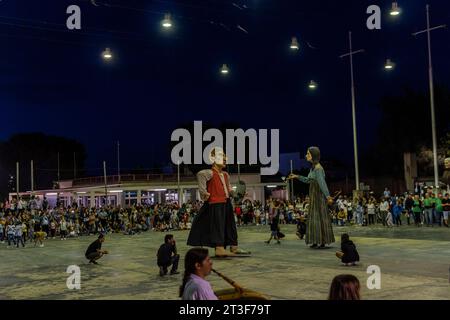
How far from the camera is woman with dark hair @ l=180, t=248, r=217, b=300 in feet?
15.6

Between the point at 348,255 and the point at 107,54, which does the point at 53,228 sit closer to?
the point at 107,54

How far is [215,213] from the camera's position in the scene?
41.0ft

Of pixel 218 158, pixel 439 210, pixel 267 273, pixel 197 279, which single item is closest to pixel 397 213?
pixel 439 210

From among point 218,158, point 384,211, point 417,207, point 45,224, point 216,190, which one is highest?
point 218,158

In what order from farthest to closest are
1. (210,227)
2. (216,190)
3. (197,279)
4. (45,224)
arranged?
(45,224) < (216,190) < (210,227) < (197,279)

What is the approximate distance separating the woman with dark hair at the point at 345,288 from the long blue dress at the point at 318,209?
10633mm

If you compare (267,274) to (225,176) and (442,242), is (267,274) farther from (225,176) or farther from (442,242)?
(442,242)

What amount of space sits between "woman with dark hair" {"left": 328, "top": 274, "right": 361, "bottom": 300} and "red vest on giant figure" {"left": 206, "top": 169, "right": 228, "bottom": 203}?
28.3 ft

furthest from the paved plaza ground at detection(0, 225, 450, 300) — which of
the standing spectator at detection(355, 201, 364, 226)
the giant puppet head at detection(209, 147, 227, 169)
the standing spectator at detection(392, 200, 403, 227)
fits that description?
the standing spectator at detection(355, 201, 364, 226)

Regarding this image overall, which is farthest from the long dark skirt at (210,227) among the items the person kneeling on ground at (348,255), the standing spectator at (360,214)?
the standing spectator at (360,214)

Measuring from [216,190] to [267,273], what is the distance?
9.50 ft

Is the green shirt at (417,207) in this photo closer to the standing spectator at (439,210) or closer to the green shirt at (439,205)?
the standing spectator at (439,210)

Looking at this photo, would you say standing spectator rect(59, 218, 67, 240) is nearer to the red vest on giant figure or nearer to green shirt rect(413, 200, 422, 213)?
the red vest on giant figure
